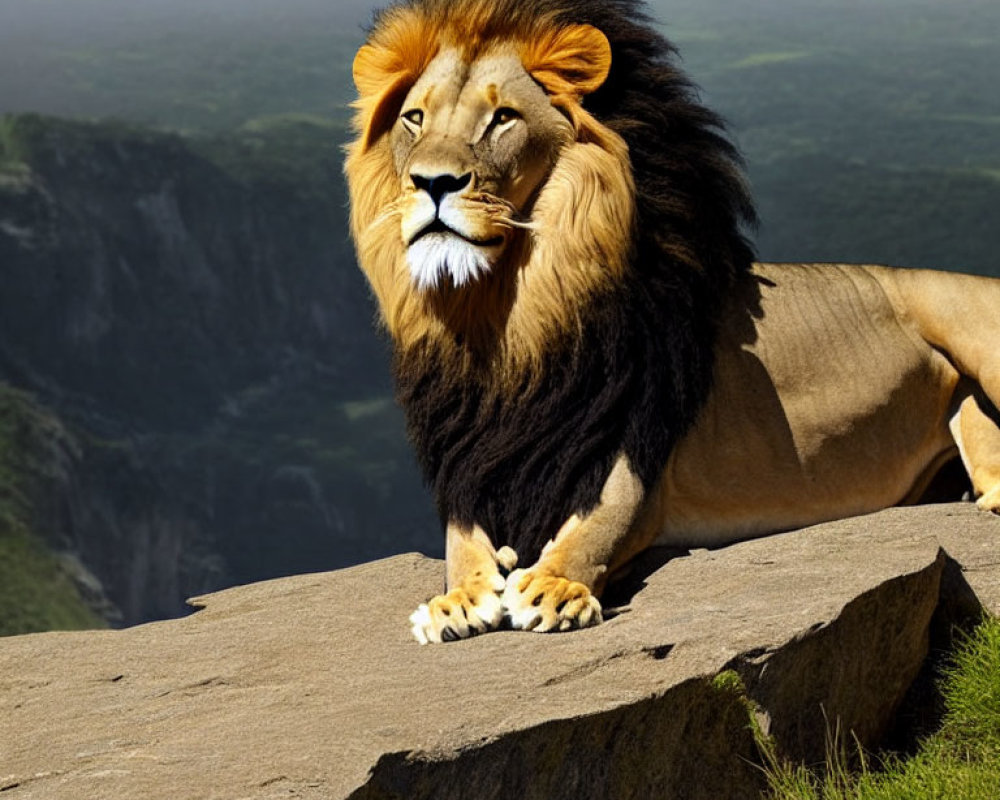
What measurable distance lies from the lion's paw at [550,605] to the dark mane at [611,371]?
0.95ft

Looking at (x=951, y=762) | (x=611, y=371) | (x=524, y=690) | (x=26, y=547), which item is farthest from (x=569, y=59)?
(x=26, y=547)

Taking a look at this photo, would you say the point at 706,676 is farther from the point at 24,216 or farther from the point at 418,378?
the point at 24,216

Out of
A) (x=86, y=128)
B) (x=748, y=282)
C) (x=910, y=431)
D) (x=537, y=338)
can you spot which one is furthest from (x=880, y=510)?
(x=86, y=128)

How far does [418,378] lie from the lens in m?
5.20

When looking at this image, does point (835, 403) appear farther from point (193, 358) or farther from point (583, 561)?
point (193, 358)

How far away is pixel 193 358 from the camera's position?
72125 mm

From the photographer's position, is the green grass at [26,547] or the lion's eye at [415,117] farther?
the green grass at [26,547]

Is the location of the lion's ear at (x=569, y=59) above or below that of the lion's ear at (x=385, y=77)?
above

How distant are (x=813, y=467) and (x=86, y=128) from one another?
72.6 metres

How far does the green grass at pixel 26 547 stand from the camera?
49.4 meters

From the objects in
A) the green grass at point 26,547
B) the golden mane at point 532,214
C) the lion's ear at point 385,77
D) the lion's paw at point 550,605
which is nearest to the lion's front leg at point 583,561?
the lion's paw at point 550,605

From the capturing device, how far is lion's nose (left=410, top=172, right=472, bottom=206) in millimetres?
4766

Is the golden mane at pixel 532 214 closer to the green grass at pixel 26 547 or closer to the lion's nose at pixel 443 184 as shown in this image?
the lion's nose at pixel 443 184

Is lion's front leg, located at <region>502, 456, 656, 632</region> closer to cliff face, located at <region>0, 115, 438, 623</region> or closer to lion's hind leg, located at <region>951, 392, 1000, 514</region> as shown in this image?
lion's hind leg, located at <region>951, 392, 1000, 514</region>
